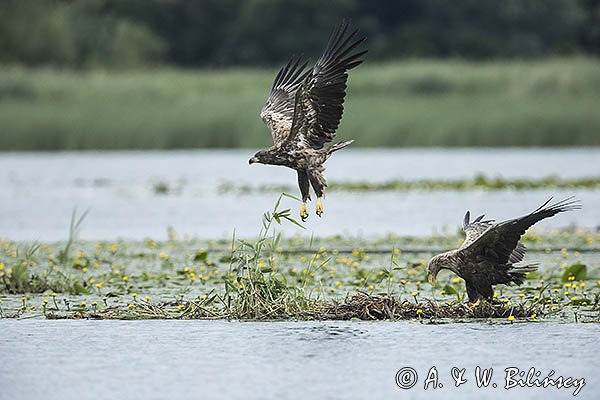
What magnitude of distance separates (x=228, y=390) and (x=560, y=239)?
25.3 feet

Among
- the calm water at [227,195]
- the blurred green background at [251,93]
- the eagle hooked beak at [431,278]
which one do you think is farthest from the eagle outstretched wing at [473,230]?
the blurred green background at [251,93]

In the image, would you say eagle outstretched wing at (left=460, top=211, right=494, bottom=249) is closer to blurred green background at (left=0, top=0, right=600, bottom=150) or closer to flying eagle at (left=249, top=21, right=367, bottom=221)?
flying eagle at (left=249, top=21, right=367, bottom=221)

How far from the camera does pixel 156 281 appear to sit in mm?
11617

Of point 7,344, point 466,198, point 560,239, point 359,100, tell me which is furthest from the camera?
point 359,100

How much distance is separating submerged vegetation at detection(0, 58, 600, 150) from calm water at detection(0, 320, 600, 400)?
21.9 m

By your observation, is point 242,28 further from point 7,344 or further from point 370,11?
point 7,344

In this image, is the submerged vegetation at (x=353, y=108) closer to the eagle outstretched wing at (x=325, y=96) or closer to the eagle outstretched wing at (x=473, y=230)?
the eagle outstretched wing at (x=325, y=96)

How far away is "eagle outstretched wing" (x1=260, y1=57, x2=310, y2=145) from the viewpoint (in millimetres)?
11930

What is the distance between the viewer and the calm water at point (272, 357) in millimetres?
7473

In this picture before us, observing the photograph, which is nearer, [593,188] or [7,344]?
[7,344]

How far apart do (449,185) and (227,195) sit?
143 inches

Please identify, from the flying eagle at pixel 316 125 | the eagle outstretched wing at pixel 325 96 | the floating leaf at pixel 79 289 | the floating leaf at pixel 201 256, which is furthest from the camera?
the floating leaf at pixel 201 256

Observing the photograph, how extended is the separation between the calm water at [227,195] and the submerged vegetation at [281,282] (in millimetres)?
1921

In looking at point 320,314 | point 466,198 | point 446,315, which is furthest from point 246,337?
point 466,198
